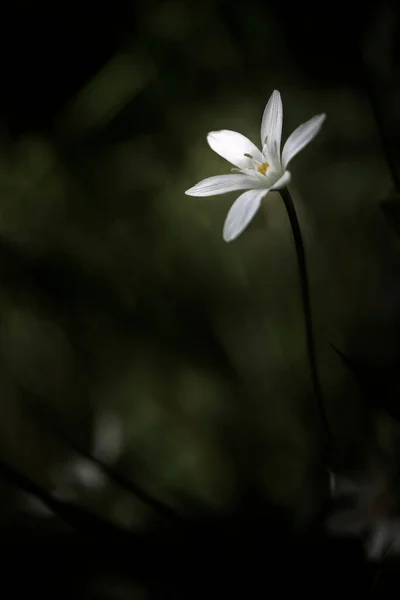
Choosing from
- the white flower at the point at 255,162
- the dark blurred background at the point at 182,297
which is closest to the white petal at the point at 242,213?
the white flower at the point at 255,162

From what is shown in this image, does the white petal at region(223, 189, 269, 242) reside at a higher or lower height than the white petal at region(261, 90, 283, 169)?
lower

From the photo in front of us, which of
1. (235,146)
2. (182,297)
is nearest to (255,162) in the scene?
(235,146)

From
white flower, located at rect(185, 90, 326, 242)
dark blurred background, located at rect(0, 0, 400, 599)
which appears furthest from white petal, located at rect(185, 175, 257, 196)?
dark blurred background, located at rect(0, 0, 400, 599)

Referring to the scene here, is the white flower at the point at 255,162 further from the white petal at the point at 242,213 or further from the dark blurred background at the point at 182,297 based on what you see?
the dark blurred background at the point at 182,297

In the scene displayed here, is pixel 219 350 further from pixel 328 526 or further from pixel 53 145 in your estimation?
→ pixel 53 145

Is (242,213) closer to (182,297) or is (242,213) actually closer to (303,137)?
(303,137)

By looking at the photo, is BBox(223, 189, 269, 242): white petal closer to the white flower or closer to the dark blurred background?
the white flower

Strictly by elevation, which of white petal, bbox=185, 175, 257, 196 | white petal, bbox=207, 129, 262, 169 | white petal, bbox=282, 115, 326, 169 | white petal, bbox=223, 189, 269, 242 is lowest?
white petal, bbox=223, 189, 269, 242

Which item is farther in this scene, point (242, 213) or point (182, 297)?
point (182, 297)
